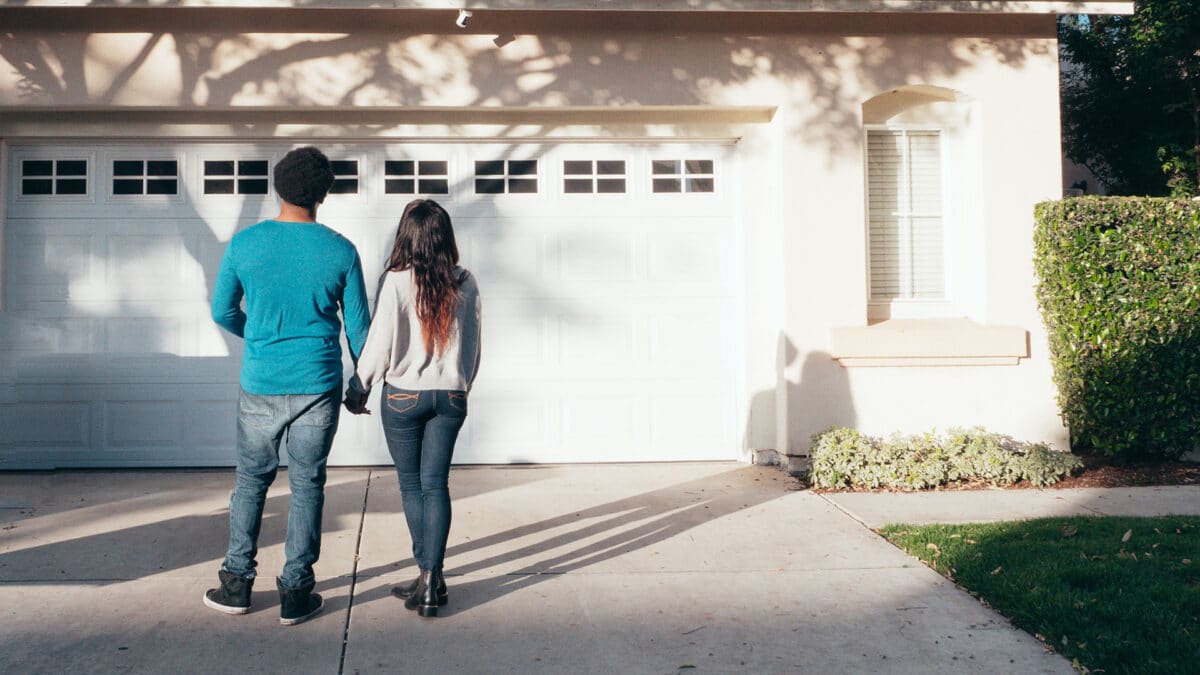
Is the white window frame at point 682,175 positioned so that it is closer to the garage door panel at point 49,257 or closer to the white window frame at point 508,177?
the white window frame at point 508,177

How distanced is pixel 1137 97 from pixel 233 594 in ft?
37.0

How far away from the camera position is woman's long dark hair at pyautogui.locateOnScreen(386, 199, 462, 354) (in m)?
4.14

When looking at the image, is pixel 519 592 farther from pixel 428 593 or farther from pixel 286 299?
pixel 286 299

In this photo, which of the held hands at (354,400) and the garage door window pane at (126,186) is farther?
the garage door window pane at (126,186)

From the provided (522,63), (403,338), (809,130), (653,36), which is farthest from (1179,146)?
(403,338)

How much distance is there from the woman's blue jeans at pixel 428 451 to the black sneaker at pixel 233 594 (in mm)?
740

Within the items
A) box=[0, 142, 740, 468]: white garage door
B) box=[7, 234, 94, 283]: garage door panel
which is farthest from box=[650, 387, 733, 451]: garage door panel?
box=[7, 234, 94, 283]: garage door panel

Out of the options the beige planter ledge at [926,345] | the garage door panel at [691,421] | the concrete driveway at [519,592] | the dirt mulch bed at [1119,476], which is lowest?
the concrete driveway at [519,592]

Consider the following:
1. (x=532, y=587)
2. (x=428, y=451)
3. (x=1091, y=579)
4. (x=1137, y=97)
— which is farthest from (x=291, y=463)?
(x=1137, y=97)

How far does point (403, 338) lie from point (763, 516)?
2.96 m

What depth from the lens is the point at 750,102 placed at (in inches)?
309

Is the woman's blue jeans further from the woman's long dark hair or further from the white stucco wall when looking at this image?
the white stucco wall

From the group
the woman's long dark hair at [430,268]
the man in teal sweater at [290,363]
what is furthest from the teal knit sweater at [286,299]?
the woman's long dark hair at [430,268]

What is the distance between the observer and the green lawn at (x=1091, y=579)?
3781mm
